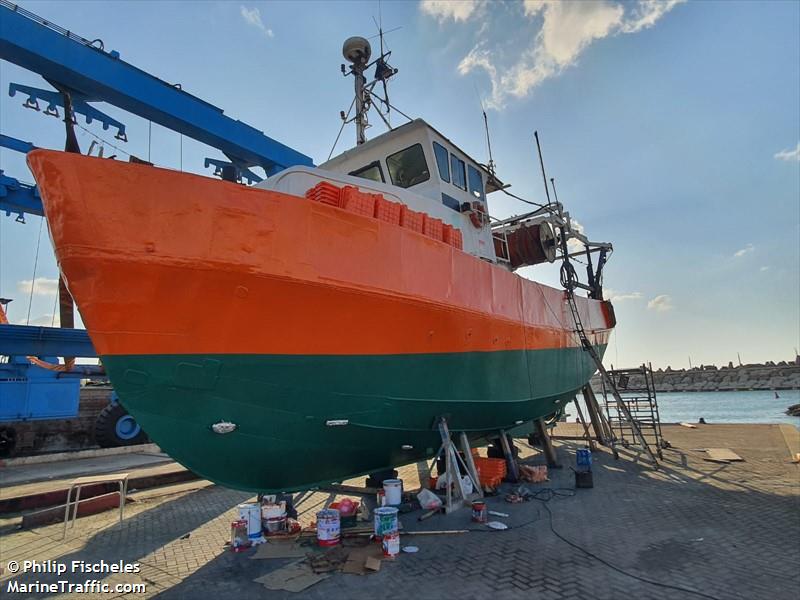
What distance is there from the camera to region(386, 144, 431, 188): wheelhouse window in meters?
7.02

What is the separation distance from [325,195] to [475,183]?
4.60m

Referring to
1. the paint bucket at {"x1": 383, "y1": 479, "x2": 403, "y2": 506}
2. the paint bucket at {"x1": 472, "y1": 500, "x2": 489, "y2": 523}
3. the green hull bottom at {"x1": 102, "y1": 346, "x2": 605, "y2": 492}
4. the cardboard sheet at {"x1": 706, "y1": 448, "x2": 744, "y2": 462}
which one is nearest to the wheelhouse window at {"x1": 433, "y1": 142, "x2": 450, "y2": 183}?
the green hull bottom at {"x1": 102, "y1": 346, "x2": 605, "y2": 492}

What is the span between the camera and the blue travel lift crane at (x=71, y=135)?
8.17 meters

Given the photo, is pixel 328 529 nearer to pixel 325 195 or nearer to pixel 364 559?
pixel 364 559

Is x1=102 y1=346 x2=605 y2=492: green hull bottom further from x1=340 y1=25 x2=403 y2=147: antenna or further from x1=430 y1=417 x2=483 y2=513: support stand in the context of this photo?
x1=340 y1=25 x2=403 y2=147: antenna

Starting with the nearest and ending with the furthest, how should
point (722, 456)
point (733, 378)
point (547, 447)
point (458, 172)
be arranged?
point (458, 172)
point (547, 447)
point (722, 456)
point (733, 378)

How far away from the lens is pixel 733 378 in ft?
270

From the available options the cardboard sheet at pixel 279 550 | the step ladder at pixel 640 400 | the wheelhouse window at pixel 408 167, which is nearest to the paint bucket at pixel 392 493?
the cardboard sheet at pixel 279 550

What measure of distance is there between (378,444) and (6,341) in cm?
1097

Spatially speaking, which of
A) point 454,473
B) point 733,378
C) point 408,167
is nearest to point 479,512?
point 454,473

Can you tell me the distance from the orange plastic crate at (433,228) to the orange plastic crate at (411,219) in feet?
0.22

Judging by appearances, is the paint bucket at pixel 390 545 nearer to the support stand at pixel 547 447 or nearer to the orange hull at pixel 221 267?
the orange hull at pixel 221 267

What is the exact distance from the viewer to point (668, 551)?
4.05m

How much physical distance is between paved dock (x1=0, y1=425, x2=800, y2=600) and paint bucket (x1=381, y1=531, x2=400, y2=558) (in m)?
0.10
